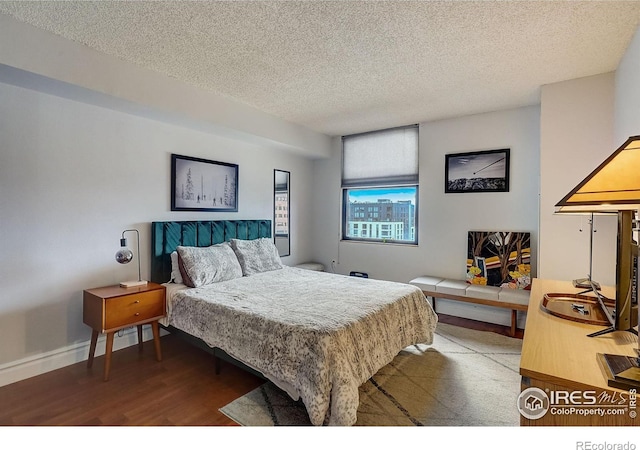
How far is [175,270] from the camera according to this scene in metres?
3.16

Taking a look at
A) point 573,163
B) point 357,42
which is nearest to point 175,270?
point 357,42

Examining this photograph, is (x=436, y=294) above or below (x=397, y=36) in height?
below

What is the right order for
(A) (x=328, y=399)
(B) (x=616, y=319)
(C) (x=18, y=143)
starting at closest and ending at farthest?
1. (B) (x=616, y=319)
2. (A) (x=328, y=399)
3. (C) (x=18, y=143)

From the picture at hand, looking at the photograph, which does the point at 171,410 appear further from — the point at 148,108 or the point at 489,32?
the point at 489,32

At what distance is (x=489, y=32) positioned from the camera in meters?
2.21

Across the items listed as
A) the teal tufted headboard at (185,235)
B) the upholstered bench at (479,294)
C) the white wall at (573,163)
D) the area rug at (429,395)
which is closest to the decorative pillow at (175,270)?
the teal tufted headboard at (185,235)

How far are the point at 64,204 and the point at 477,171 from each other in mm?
4454

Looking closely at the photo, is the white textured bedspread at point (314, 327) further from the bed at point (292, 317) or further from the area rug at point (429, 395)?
the area rug at point (429, 395)

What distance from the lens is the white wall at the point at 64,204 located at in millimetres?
2416

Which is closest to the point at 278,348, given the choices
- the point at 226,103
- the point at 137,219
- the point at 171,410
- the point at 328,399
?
the point at 328,399

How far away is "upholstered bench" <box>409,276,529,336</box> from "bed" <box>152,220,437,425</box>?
87cm

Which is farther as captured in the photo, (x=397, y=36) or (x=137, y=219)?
(x=137, y=219)

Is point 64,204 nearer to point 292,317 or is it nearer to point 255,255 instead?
point 255,255

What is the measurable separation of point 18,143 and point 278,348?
256 cm
